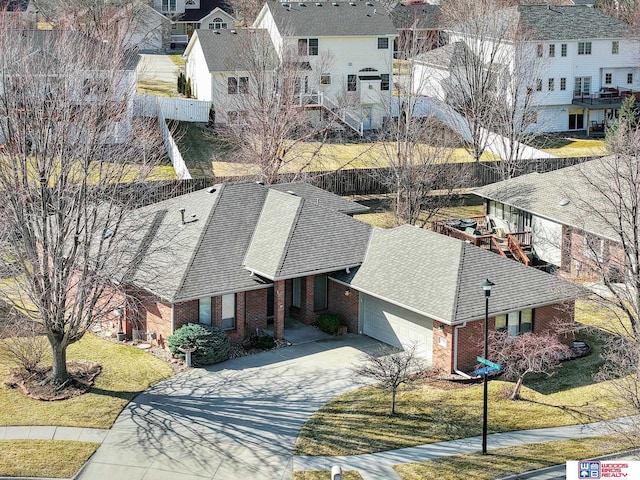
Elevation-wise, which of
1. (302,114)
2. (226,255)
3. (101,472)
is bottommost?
(101,472)

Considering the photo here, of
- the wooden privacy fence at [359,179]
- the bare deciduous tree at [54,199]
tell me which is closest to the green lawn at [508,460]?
the bare deciduous tree at [54,199]

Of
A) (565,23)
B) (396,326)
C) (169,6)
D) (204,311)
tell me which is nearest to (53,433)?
(204,311)

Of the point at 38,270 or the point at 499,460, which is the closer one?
the point at 499,460

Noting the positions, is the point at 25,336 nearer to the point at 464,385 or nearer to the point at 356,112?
the point at 464,385

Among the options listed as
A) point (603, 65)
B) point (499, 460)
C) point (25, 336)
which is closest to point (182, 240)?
point (25, 336)

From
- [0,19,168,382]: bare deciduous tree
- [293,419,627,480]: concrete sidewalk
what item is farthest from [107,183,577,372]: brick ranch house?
[293,419,627,480]: concrete sidewalk

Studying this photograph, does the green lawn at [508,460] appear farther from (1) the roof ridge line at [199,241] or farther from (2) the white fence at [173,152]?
(2) the white fence at [173,152]

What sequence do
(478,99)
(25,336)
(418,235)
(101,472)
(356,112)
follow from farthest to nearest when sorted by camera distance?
(356,112) < (478,99) < (418,235) < (25,336) < (101,472)
